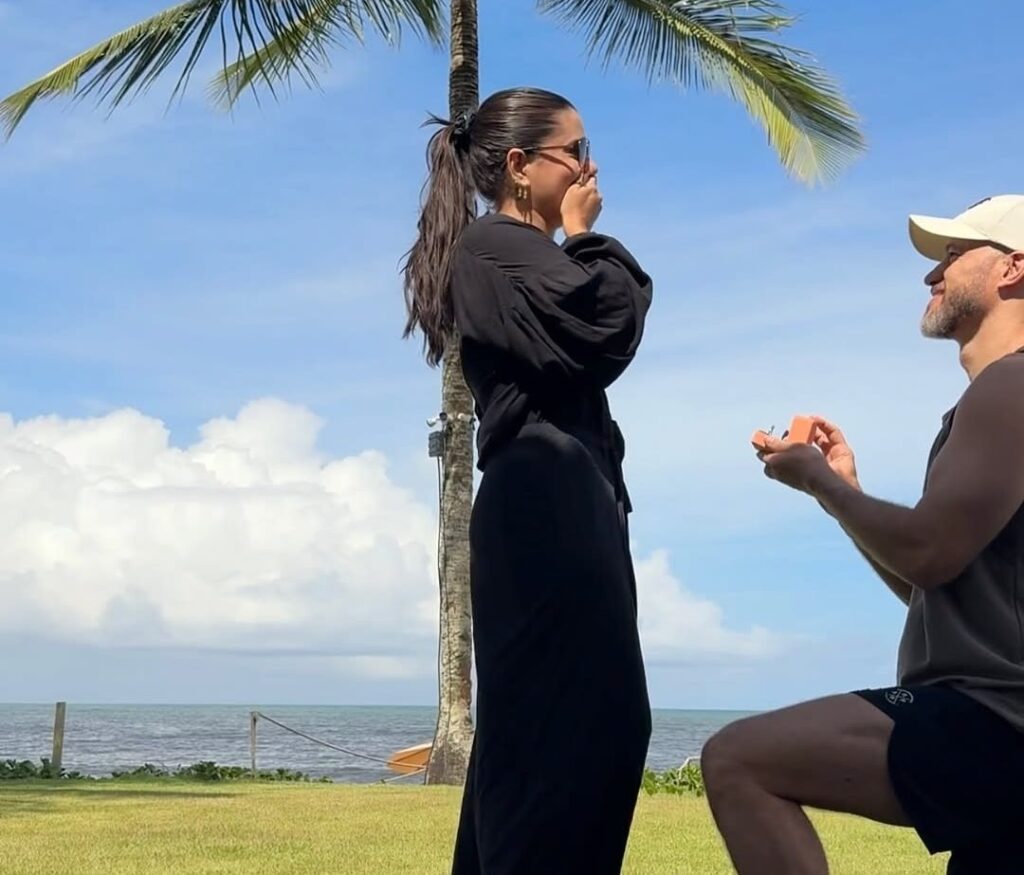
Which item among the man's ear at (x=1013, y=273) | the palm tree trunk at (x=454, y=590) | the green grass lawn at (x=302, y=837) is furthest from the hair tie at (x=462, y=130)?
the palm tree trunk at (x=454, y=590)

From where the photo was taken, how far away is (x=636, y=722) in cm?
285

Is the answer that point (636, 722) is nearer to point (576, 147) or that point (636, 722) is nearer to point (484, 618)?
point (484, 618)

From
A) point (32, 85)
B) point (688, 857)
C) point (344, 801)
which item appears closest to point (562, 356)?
point (688, 857)

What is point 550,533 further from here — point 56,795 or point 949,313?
point 56,795

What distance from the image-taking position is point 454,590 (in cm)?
1377

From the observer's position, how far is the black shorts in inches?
98.3

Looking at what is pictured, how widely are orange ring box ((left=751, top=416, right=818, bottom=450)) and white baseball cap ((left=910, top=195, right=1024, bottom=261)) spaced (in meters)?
0.43

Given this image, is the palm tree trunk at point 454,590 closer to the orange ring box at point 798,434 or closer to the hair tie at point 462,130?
the hair tie at point 462,130

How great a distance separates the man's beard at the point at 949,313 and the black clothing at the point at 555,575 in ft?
1.86

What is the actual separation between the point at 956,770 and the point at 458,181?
5.49 ft

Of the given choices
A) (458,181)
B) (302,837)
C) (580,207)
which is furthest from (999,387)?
(302,837)

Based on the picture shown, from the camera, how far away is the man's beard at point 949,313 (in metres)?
2.81

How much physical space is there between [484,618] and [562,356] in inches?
21.7

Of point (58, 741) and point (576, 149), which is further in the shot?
point (58, 741)
